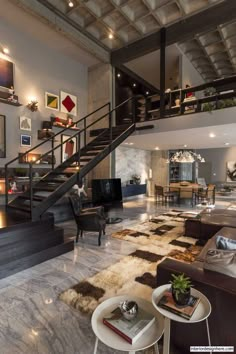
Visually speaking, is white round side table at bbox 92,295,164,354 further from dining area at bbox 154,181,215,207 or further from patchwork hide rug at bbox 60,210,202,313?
dining area at bbox 154,181,215,207

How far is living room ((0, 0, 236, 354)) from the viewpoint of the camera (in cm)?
179

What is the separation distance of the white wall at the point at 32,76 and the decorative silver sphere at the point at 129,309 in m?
5.55

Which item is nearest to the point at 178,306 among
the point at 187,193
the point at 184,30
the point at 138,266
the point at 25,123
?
the point at 138,266

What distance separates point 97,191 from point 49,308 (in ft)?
11.8

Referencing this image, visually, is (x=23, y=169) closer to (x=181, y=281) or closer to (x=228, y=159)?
(x=181, y=281)

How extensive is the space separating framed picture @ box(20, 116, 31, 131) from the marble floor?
4168 millimetres

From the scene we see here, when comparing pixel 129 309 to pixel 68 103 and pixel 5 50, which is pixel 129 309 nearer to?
pixel 5 50

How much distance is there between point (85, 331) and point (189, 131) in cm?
551

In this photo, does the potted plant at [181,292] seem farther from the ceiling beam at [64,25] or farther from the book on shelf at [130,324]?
the ceiling beam at [64,25]

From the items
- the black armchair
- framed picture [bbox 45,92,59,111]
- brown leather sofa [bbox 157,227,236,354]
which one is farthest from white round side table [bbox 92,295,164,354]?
framed picture [bbox 45,92,59,111]

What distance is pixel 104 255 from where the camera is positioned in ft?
12.4

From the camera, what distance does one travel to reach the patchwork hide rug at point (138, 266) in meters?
2.54

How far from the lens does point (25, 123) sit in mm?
6293

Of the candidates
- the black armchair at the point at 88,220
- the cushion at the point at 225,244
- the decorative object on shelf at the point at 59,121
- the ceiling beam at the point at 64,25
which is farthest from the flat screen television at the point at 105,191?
the ceiling beam at the point at 64,25
